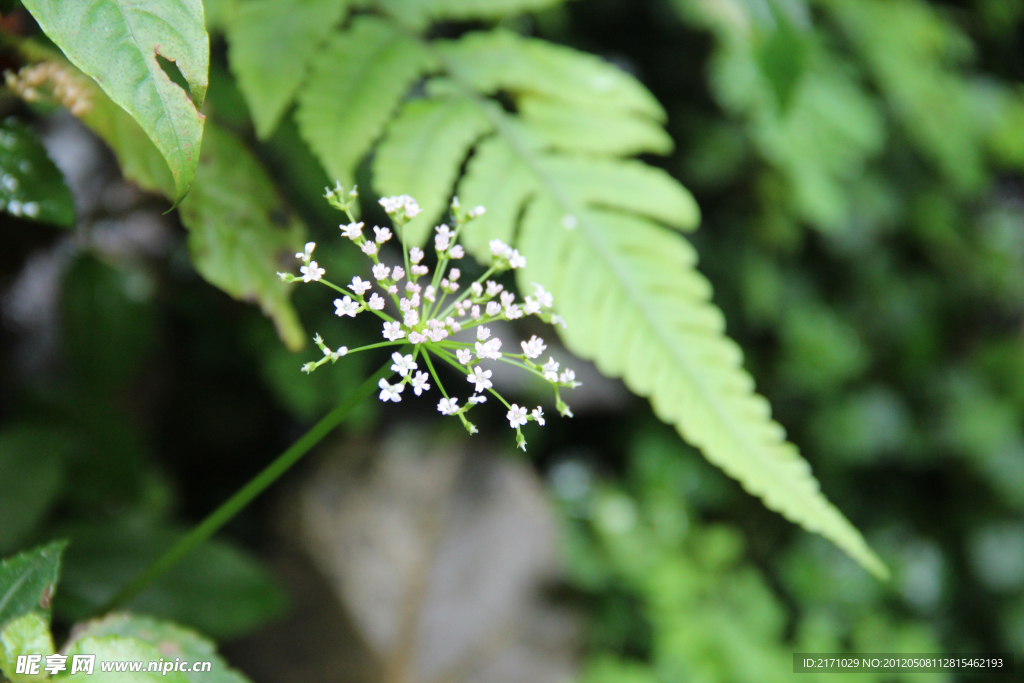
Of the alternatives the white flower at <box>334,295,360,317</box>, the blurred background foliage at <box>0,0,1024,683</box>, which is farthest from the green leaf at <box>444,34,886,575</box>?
the blurred background foliage at <box>0,0,1024,683</box>

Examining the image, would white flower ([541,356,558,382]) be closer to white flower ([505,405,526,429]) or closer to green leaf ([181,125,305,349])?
white flower ([505,405,526,429])

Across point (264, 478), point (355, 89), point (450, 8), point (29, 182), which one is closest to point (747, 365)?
point (450, 8)

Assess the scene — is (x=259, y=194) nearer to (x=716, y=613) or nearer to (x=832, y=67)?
(x=716, y=613)

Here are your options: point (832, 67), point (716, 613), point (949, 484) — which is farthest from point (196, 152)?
point (949, 484)

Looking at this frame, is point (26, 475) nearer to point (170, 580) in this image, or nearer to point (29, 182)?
point (170, 580)

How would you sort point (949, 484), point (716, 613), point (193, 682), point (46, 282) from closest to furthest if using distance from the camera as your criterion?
point (193, 682), point (46, 282), point (716, 613), point (949, 484)
